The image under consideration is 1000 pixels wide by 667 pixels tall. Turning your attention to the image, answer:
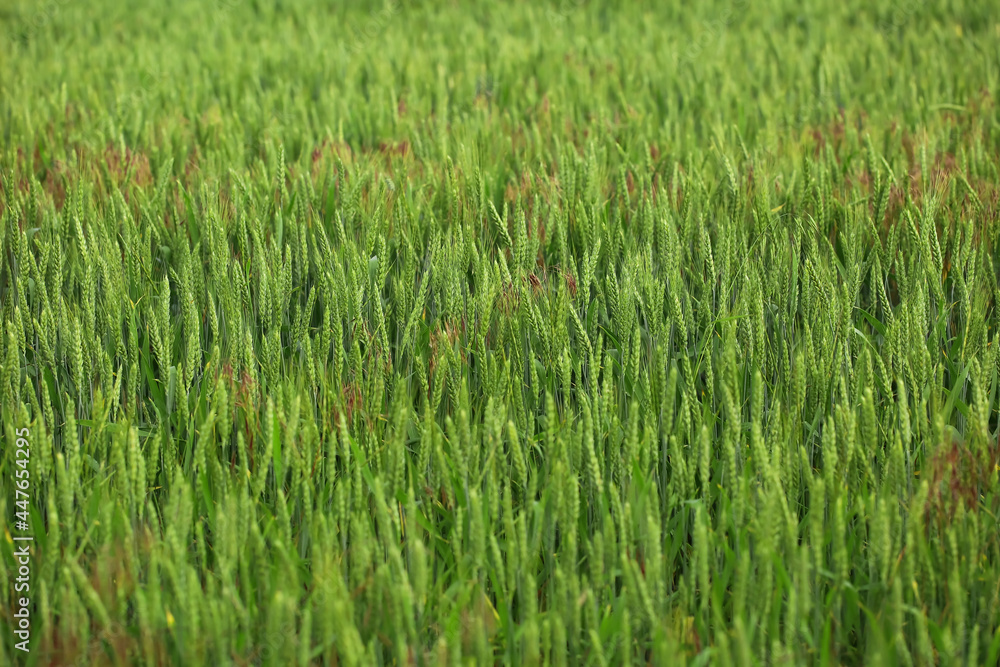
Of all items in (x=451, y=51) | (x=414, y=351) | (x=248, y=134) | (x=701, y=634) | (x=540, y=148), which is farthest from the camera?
(x=451, y=51)

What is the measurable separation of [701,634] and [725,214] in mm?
1044

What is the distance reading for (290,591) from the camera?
3.16 feet

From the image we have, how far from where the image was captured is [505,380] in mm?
1346

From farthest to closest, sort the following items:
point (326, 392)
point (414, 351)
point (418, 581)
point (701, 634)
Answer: point (414, 351)
point (326, 392)
point (701, 634)
point (418, 581)

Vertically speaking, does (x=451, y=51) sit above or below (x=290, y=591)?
above

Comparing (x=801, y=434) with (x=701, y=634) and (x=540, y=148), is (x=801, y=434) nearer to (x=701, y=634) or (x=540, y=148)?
(x=701, y=634)

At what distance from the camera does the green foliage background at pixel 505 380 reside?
1.01 metres

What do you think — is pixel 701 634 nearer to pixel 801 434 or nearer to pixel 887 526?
pixel 887 526

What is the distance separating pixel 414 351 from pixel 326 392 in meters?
0.21

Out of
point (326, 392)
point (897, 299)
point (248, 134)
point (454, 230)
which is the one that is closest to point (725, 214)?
point (897, 299)

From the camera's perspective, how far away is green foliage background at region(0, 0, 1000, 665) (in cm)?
101

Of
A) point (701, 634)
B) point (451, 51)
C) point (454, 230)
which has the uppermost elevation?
point (451, 51)

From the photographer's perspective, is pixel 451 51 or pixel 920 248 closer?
pixel 920 248

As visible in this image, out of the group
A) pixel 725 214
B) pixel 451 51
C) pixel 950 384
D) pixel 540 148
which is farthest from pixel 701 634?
pixel 451 51
